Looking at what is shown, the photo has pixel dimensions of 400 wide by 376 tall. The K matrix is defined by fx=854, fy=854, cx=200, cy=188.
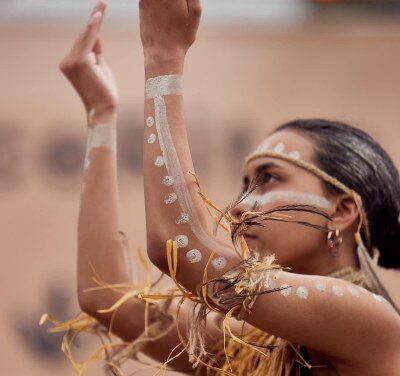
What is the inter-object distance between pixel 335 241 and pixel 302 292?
1.00 ft

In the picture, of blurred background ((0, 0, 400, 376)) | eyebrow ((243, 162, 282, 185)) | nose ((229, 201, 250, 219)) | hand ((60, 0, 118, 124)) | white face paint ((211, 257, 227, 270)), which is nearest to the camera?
white face paint ((211, 257, 227, 270))

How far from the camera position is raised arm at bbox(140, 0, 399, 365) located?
3.60ft

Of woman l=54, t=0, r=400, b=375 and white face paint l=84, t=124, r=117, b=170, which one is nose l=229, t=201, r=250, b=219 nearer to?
woman l=54, t=0, r=400, b=375

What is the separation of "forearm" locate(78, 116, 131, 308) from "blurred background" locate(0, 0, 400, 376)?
1.36 metres

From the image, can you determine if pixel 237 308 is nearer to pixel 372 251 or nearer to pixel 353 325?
pixel 353 325

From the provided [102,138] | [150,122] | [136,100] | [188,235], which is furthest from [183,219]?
[136,100]

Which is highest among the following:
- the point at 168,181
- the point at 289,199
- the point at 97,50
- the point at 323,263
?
the point at 97,50

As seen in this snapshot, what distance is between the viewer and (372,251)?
1501 millimetres

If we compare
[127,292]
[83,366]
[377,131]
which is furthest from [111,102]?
[377,131]

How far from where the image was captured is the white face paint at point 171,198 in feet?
3.61

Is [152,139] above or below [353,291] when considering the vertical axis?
above

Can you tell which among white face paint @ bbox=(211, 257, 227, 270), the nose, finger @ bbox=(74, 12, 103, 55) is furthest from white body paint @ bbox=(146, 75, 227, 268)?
finger @ bbox=(74, 12, 103, 55)

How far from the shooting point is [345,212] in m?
1.43

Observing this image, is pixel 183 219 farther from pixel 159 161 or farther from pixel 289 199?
pixel 289 199
